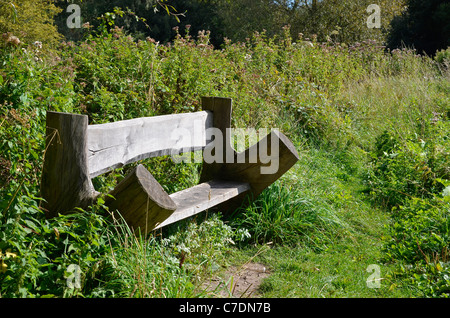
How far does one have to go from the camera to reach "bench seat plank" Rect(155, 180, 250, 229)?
338 centimetres

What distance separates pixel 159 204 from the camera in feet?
9.16

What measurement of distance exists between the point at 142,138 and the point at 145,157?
0.17 metres

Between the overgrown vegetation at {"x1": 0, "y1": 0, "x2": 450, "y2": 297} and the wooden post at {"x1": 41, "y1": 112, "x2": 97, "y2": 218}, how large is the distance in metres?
0.09

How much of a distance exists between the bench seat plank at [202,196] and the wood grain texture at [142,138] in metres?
0.36

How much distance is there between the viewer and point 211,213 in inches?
166

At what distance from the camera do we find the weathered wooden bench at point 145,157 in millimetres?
2688

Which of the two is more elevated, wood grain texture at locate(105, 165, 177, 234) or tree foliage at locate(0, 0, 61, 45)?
tree foliage at locate(0, 0, 61, 45)

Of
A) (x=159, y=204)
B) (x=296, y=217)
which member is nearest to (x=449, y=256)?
(x=296, y=217)

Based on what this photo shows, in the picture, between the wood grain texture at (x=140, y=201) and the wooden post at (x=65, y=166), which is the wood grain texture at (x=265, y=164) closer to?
the wood grain texture at (x=140, y=201)

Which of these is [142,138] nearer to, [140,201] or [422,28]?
[140,201]

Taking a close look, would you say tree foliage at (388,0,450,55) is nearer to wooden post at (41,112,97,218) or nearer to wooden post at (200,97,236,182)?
wooden post at (200,97,236,182)

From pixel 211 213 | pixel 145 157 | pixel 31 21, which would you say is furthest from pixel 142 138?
pixel 31 21

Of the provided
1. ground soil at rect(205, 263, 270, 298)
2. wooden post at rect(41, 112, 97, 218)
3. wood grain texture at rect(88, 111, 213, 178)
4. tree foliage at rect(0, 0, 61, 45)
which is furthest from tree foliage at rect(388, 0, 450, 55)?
wooden post at rect(41, 112, 97, 218)

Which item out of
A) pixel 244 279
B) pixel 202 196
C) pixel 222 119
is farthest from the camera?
pixel 222 119
